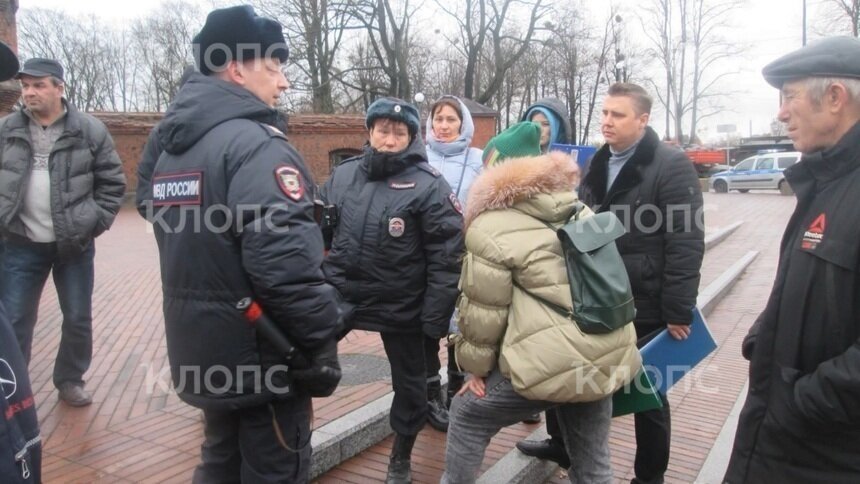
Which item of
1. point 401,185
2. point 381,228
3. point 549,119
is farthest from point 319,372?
point 549,119

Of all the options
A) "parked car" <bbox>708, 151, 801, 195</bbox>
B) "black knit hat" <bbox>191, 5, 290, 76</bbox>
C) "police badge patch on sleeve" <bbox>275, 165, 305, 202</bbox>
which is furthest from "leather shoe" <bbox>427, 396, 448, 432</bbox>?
"parked car" <bbox>708, 151, 801, 195</bbox>

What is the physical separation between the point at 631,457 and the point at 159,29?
56.0 meters

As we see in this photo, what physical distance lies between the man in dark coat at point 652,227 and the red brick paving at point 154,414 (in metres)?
0.67

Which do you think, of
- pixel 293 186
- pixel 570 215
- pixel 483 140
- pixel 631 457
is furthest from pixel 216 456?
pixel 483 140

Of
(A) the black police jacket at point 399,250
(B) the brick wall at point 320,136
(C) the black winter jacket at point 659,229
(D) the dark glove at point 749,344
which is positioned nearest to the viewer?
(D) the dark glove at point 749,344

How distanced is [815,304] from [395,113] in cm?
205

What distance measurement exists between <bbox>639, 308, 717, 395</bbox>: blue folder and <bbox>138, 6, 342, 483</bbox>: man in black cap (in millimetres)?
1623

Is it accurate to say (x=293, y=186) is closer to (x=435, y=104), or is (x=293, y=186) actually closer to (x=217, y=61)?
(x=217, y=61)

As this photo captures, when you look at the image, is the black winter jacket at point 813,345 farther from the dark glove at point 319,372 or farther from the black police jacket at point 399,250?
the black police jacket at point 399,250

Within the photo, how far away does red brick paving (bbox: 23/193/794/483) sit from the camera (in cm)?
342

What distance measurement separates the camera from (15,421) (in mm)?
1386

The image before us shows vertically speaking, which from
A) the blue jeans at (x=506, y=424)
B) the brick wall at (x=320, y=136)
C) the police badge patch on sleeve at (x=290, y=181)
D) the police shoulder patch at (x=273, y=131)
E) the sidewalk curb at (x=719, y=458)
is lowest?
the sidewalk curb at (x=719, y=458)

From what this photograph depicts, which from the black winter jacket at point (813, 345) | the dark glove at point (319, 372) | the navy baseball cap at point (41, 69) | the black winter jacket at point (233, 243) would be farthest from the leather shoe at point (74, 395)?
the black winter jacket at point (813, 345)

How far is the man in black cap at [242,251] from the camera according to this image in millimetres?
2059
